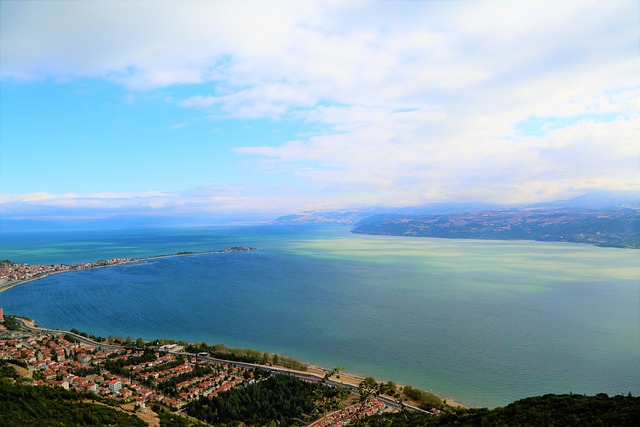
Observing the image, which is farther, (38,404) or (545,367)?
(545,367)

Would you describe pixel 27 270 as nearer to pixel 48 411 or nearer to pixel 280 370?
pixel 280 370

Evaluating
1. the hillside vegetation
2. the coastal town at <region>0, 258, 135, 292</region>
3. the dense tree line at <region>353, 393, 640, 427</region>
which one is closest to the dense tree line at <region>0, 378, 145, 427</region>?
the dense tree line at <region>353, 393, 640, 427</region>

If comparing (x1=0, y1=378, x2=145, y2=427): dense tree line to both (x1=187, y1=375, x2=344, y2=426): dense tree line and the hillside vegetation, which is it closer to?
(x1=187, y1=375, x2=344, y2=426): dense tree line

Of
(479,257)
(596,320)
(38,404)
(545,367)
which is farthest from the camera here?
(479,257)

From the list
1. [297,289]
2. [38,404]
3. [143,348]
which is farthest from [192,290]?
[38,404]

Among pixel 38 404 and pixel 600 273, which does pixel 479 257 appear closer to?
pixel 600 273
